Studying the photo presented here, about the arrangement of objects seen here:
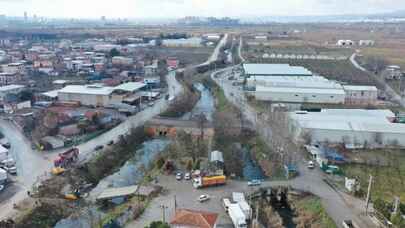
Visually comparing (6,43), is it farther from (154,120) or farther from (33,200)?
(33,200)

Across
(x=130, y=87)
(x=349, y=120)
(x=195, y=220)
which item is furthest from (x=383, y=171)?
(x=130, y=87)

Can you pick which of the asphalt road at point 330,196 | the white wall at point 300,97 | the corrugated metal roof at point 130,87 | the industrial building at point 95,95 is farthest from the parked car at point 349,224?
the corrugated metal roof at point 130,87

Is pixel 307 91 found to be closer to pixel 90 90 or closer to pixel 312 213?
pixel 312 213

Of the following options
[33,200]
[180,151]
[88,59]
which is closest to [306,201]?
[180,151]

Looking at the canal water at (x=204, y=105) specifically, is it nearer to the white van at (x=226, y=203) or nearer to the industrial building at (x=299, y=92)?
the industrial building at (x=299, y=92)

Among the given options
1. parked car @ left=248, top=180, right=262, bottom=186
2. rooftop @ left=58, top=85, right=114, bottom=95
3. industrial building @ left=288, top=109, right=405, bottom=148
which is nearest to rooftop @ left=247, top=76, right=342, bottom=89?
industrial building @ left=288, top=109, right=405, bottom=148

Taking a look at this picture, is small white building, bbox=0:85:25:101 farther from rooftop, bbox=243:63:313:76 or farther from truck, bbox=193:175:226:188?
rooftop, bbox=243:63:313:76
